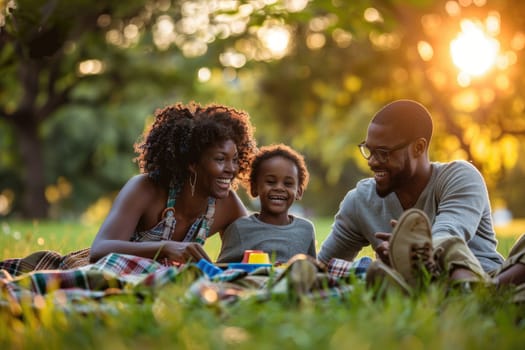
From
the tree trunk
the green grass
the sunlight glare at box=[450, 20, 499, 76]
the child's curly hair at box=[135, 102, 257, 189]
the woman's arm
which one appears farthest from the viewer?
the tree trunk

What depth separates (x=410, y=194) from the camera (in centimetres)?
483

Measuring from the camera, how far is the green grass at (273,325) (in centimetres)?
242

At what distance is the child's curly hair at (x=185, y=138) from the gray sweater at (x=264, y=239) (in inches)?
17.8

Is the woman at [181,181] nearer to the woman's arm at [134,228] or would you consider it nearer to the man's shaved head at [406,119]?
the woman's arm at [134,228]

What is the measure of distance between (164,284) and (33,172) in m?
19.3

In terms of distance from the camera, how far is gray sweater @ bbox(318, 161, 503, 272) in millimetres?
4344

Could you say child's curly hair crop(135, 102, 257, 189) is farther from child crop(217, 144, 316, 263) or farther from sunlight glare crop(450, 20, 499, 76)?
sunlight glare crop(450, 20, 499, 76)

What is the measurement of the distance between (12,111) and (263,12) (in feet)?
53.8

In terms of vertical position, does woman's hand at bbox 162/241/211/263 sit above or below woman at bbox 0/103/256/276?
below

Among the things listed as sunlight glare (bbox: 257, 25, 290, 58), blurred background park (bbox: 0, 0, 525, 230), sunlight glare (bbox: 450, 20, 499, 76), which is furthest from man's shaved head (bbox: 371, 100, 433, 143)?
sunlight glare (bbox: 257, 25, 290, 58)

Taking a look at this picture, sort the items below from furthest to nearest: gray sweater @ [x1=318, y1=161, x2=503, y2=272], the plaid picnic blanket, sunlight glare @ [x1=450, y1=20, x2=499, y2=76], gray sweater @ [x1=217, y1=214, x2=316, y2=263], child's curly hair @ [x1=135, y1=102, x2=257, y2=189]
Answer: sunlight glare @ [x1=450, y1=20, x2=499, y2=76], gray sweater @ [x1=217, y1=214, x2=316, y2=263], child's curly hair @ [x1=135, y1=102, x2=257, y2=189], gray sweater @ [x1=318, y1=161, x2=503, y2=272], the plaid picnic blanket

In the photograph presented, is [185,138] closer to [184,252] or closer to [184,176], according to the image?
[184,176]

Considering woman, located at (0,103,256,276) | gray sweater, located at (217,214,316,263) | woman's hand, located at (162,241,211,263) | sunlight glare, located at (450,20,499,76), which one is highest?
sunlight glare, located at (450,20,499,76)

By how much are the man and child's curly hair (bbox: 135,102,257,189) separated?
90 cm
